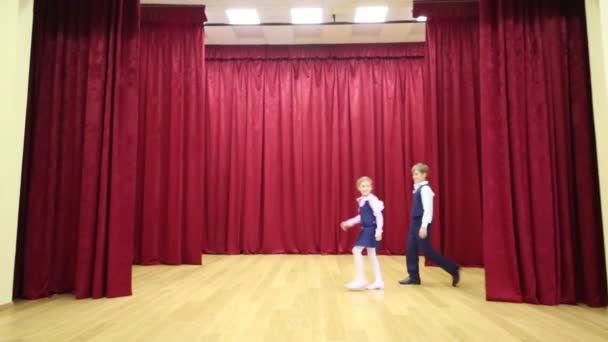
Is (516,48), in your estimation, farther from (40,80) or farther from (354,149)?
(40,80)

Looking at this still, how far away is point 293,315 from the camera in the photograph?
279 cm

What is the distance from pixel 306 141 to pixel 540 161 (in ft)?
13.7

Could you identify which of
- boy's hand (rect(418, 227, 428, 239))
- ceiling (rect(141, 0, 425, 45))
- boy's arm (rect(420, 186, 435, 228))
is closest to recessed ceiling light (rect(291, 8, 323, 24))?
ceiling (rect(141, 0, 425, 45))

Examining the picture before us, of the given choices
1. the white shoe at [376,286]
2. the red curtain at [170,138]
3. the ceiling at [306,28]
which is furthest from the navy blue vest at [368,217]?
the ceiling at [306,28]

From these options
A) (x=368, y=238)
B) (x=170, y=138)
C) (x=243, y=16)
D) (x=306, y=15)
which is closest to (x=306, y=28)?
(x=306, y=15)

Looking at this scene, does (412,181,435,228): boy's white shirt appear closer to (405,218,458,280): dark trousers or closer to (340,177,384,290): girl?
(405,218,458,280): dark trousers

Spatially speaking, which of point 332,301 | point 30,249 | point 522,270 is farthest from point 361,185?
point 30,249

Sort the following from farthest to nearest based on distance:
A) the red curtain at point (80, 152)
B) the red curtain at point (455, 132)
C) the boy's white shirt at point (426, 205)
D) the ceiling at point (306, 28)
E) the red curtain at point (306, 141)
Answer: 1. the red curtain at point (306, 141)
2. the ceiling at point (306, 28)
3. the red curtain at point (455, 132)
4. the boy's white shirt at point (426, 205)
5. the red curtain at point (80, 152)

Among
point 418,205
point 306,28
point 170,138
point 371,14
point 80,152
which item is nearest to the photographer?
point 80,152

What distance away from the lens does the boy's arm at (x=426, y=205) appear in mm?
3872

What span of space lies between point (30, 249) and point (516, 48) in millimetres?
4380

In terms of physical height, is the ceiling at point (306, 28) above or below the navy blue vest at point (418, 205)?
above

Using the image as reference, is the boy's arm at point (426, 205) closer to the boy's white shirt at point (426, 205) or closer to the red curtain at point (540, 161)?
the boy's white shirt at point (426, 205)

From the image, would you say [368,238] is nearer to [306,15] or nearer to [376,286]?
[376,286]
